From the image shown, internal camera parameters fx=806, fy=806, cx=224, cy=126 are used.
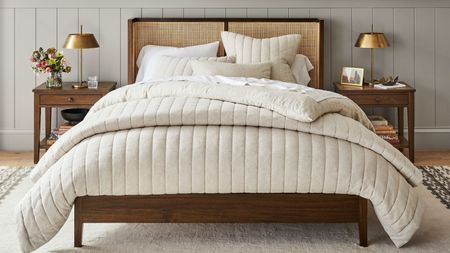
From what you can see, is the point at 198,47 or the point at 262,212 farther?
the point at 198,47

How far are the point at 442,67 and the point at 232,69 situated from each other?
1927mm

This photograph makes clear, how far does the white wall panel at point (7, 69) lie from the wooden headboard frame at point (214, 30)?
1.00 metres

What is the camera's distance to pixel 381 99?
589 cm

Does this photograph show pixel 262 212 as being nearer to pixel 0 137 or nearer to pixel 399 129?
pixel 399 129

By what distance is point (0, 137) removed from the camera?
21.2ft

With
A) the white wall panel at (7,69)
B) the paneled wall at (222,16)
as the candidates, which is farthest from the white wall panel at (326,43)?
the white wall panel at (7,69)

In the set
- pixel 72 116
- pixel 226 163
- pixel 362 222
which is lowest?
pixel 362 222

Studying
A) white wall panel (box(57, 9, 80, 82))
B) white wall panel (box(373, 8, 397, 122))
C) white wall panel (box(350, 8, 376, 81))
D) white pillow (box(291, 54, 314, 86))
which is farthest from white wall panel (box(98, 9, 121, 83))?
white wall panel (box(373, 8, 397, 122))

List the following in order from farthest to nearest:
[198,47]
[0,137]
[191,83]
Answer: [0,137] < [198,47] < [191,83]

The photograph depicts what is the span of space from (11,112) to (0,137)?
0.74ft

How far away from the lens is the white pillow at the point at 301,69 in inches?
236

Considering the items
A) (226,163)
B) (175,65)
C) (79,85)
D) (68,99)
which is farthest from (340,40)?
(226,163)

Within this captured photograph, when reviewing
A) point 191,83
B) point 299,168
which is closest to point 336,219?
point 299,168

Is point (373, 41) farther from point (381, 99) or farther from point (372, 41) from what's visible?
point (381, 99)
